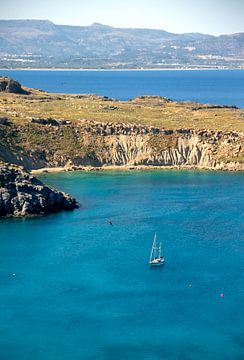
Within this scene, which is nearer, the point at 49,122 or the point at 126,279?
the point at 126,279

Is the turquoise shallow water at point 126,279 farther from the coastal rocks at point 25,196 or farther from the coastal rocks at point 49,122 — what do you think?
the coastal rocks at point 49,122

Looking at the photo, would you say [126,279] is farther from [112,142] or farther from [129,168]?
[112,142]

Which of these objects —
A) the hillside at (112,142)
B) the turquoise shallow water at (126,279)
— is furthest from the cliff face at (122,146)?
the turquoise shallow water at (126,279)

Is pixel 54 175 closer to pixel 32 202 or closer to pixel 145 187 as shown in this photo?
pixel 145 187

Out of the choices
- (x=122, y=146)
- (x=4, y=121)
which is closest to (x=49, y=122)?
(x=4, y=121)

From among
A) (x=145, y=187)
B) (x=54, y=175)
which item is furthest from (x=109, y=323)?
(x=54, y=175)
